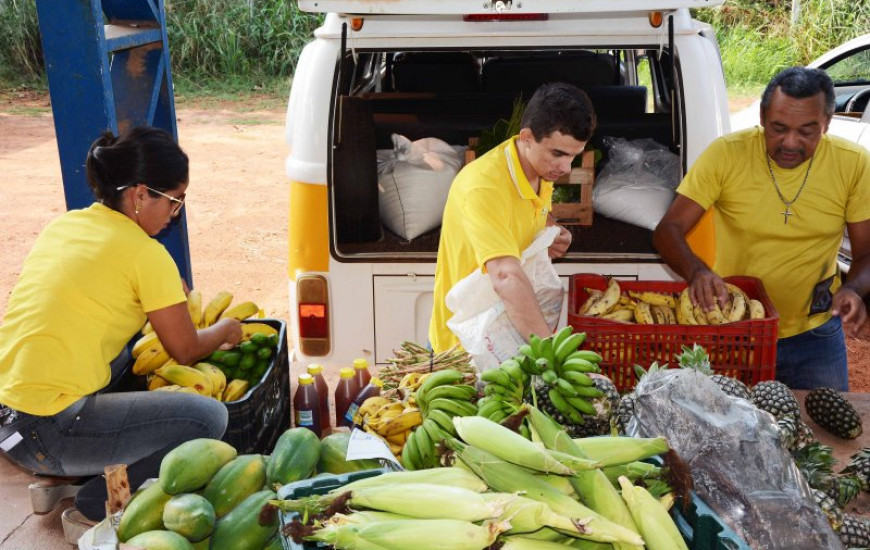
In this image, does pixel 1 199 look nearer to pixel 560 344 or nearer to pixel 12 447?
pixel 12 447

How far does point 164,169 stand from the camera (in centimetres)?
303

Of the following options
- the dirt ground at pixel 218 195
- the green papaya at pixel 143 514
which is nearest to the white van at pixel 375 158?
the green papaya at pixel 143 514

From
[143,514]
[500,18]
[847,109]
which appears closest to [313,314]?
[500,18]

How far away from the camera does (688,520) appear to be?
6.46 feet

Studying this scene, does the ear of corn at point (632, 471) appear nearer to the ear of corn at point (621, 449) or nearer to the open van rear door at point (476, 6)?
the ear of corn at point (621, 449)

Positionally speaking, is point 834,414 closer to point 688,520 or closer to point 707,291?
point 707,291

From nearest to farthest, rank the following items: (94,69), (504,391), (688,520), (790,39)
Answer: (688,520)
(504,391)
(94,69)
(790,39)

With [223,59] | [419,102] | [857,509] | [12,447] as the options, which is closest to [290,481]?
[12,447]

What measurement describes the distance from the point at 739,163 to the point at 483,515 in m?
2.50

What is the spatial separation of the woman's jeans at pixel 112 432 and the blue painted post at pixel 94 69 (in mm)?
1223

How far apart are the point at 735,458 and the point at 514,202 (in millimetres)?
1427

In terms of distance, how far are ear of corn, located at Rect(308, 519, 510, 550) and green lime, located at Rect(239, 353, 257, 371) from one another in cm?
188

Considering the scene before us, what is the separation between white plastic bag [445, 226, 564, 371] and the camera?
3064 millimetres

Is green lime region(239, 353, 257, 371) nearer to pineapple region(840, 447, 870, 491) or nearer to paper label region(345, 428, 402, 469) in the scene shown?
paper label region(345, 428, 402, 469)
